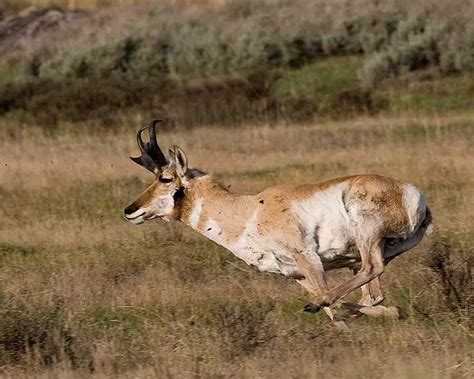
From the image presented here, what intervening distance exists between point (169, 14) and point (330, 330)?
35327 millimetres

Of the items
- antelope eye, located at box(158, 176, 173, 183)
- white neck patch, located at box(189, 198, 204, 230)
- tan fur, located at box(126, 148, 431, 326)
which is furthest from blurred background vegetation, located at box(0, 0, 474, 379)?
antelope eye, located at box(158, 176, 173, 183)

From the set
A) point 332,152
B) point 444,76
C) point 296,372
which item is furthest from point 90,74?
point 296,372

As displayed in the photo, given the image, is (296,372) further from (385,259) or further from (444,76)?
(444,76)

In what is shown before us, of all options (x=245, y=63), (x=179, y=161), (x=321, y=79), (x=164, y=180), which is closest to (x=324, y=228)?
(x=179, y=161)

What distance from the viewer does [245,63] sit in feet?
119

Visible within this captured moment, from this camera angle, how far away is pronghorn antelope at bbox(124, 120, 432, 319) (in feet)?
32.0

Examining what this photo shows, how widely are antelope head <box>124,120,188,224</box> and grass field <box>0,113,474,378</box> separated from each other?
850mm

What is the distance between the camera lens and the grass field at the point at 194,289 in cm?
866

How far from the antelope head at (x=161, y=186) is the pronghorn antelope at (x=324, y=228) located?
0.21 m

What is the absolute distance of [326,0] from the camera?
43000 mm

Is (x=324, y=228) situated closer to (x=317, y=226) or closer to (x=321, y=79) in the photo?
(x=317, y=226)

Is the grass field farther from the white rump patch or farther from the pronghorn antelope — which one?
the white rump patch

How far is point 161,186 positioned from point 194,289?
1.42 m

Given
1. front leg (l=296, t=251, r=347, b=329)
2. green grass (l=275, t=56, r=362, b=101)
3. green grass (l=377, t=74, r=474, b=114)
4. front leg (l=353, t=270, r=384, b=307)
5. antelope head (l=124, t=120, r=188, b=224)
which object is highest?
antelope head (l=124, t=120, r=188, b=224)
